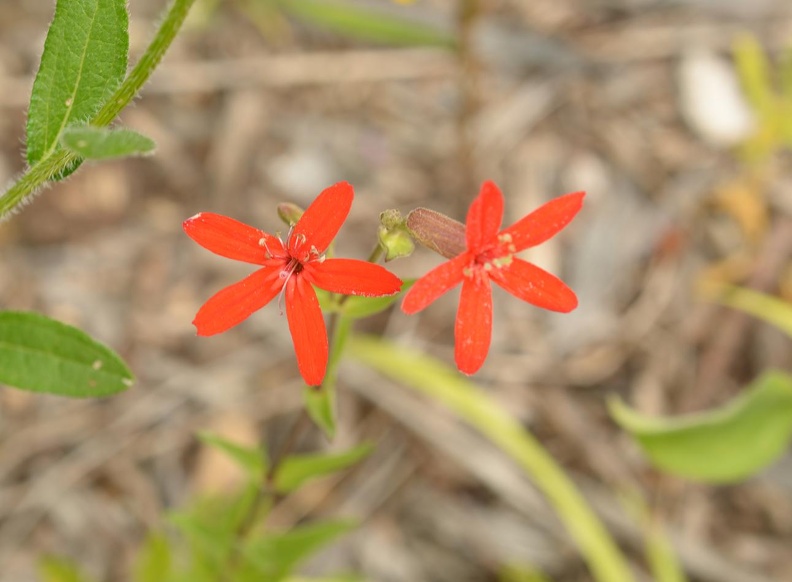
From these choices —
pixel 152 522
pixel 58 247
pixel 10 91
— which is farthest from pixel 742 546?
pixel 10 91

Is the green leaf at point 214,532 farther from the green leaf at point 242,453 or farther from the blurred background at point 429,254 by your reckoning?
the blurred background at point 429,254

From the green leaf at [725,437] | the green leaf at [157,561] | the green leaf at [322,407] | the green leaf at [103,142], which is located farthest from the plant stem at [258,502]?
the green leaf at [725,437]

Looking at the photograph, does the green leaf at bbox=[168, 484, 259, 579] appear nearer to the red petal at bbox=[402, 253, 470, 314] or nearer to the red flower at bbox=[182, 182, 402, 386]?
the red flower at bbox=[182, 182, 402, 386]

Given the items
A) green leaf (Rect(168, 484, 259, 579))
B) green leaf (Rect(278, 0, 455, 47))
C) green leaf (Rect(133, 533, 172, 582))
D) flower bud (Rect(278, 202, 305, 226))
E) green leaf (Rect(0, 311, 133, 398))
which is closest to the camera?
green leaf (Rect(0, 311, 133, 398))

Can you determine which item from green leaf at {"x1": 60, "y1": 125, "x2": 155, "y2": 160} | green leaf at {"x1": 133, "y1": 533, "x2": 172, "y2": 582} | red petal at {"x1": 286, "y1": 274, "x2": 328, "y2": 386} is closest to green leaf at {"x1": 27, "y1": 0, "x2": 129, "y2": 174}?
green leaf at {"x1": 60, "y1": 125, "x2": 155, "y2": 160}

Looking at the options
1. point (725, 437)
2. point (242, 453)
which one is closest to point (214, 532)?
point (242, 453)

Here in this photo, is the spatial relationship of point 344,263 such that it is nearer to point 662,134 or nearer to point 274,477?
point 274,477

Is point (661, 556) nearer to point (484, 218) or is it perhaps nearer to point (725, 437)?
point (725, 437)
